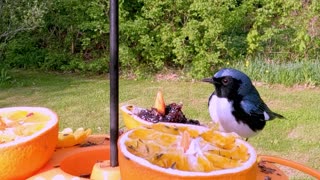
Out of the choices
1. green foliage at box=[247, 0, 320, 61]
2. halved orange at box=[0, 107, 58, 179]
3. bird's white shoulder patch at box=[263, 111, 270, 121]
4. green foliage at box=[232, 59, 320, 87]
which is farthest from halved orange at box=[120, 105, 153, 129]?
green foliage at box=[247, 0, 320, 61]

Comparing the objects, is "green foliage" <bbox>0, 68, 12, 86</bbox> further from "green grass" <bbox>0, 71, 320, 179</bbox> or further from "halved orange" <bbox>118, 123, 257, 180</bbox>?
"halved orange" <bbox>118, 123, 257, 180</bbox>

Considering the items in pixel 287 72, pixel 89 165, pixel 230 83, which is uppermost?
pixel 230 83

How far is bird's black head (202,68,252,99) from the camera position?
1.68 meters

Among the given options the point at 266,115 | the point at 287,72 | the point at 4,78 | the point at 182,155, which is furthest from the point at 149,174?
the point at 4,78

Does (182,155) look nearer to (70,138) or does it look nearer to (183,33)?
(70,138)

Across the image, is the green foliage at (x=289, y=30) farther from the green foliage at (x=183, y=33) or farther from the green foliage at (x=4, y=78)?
the green foliage at (x=4, y=78)

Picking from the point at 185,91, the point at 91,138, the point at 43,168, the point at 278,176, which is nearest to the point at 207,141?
the point at 278,176

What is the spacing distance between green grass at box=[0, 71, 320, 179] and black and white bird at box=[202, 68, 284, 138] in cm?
264

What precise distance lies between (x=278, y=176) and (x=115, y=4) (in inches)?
25.9

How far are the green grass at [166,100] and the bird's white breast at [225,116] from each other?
2669 mm

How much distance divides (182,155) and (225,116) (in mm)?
581

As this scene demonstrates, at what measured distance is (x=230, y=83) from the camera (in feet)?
5.53

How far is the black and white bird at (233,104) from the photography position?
1677 mm

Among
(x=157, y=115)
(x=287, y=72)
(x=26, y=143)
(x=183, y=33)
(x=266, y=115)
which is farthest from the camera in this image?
(x=183, y=33)
